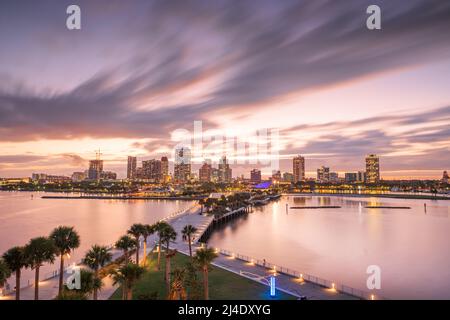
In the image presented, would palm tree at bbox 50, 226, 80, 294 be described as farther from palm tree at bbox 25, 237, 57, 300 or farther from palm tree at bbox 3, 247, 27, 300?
palm tree at bbox 3, 247, 27, 300

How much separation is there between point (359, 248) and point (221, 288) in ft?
126

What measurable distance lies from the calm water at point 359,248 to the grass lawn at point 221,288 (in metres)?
15.5

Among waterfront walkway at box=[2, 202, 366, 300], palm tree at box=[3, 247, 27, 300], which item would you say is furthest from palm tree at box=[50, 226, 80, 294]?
palm tree at box=[3, 247, 27, 300]

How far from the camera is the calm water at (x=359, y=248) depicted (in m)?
38.2

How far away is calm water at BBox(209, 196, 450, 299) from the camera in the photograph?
38.2 meters

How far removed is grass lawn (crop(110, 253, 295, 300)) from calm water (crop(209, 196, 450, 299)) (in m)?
15.5

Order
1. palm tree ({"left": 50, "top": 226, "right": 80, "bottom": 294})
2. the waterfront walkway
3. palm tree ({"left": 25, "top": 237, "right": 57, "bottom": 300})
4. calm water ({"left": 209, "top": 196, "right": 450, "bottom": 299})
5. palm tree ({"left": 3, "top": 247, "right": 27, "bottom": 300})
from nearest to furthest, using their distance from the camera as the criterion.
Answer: palm tree ({"left": 3, "top": 247, "right": 27, "bottom": 300}), palm tree ({"left": 25, "top": 237, "right": 57, "bottom": 300}), the waterfront walkway, palm tree ({"left": 50, "top": 226, "right": 80, "bottom": 294}), calm water ({"left": 209, "top": 196, "right": 450, "bottom": 299})

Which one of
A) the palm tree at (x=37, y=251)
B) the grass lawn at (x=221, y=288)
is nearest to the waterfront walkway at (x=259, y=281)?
the grass lawn at (x=221, y=288)

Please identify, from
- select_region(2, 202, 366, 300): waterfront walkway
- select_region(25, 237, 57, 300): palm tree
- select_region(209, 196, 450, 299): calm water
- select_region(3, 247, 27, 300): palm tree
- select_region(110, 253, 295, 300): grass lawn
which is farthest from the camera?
select_region(209, 196, 450, 299): calm water

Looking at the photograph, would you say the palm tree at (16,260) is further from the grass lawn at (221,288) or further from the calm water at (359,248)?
the calm water at (359,248)
